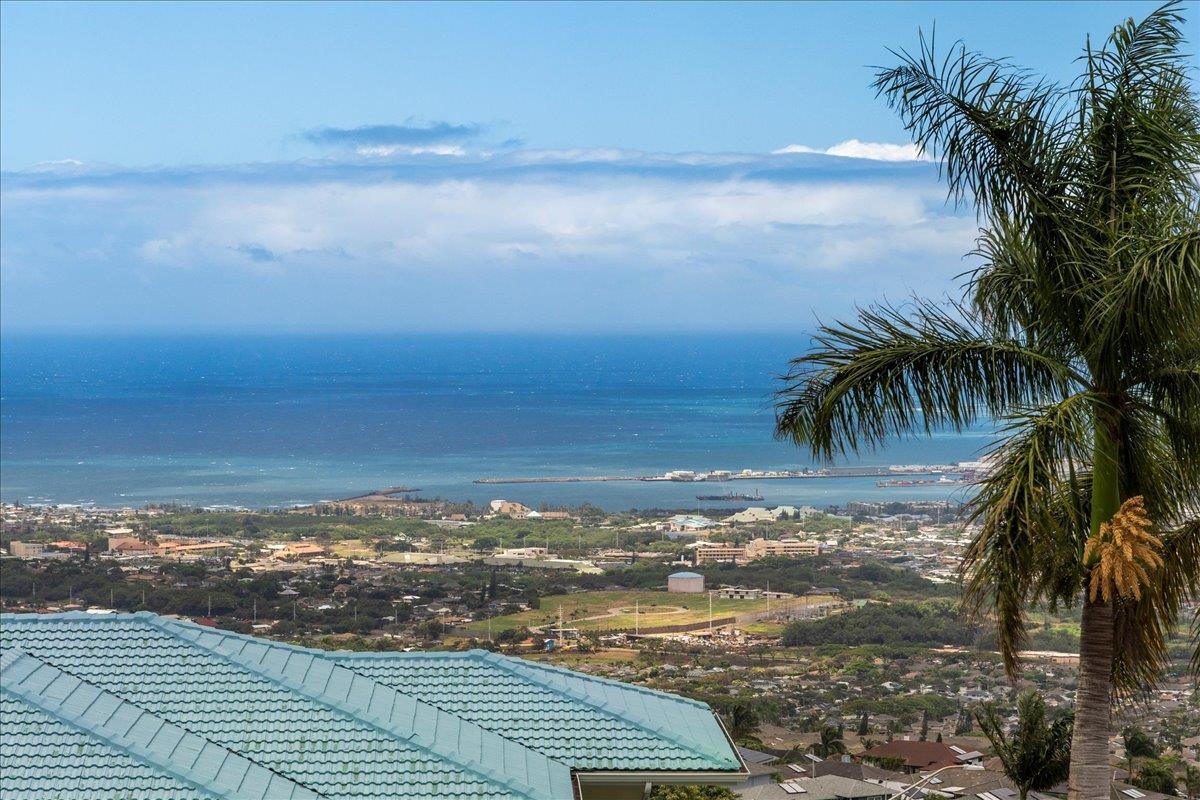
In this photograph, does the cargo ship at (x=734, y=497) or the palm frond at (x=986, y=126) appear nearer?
the palm frond at (x=986, y=126)

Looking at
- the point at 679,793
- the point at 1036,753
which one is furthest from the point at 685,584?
the point at 679,793

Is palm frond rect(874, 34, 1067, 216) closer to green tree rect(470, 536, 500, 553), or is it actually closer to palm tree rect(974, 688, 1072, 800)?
palm tree rect(974, 688, 1072, 800)

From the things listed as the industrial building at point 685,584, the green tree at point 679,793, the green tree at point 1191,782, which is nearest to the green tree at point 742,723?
the green tree at point 1191,782

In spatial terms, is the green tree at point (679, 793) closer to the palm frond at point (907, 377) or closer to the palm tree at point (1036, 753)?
the palm frond at point (907, 377)

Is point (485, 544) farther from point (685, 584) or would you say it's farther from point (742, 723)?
point (742, 723)

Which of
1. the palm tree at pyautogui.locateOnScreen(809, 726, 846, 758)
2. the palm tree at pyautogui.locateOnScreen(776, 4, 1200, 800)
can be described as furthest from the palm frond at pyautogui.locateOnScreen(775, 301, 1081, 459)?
the palm tree at pyautogui.locateOnScreen(809, 726, 846, 758)

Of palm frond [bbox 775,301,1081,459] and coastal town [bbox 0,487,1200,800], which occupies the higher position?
palm frond [bbox 775,301,1081,459]

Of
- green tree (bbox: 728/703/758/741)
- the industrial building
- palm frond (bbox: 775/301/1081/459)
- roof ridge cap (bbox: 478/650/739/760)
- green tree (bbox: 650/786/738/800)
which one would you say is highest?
palm frond (bbox: 775/301/1081/459)
